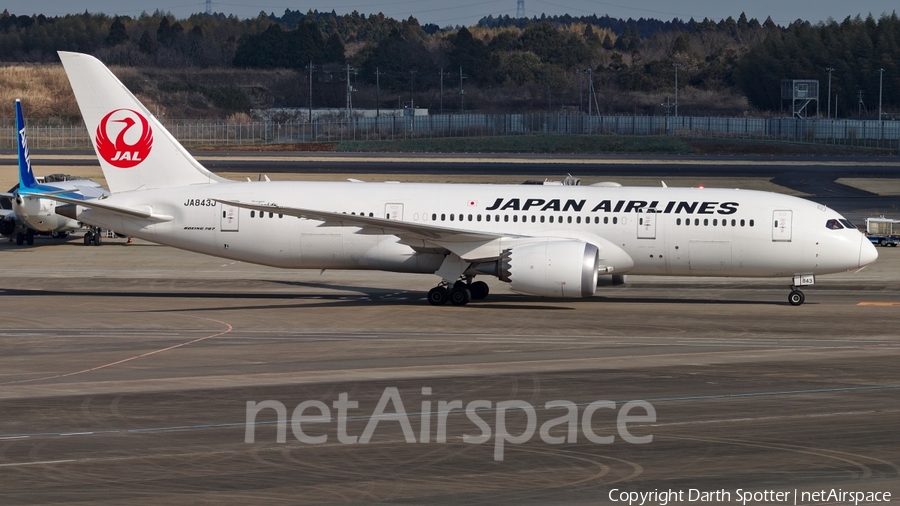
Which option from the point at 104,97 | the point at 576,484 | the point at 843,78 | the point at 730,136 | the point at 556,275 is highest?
the point at 843,78

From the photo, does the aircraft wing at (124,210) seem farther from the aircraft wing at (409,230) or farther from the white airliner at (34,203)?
the white airliner at (34,203)

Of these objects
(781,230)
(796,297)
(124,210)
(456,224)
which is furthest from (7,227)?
(796,297)

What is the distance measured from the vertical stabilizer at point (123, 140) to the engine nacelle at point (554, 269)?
11658mm

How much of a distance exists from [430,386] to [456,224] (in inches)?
497

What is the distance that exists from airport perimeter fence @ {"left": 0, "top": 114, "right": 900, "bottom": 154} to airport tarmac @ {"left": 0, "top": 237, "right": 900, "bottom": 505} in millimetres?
90839

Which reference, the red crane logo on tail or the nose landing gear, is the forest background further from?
the nose landing gear

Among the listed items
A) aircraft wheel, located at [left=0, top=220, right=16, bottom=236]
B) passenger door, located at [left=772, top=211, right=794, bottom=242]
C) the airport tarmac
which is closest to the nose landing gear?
the airport tarmac

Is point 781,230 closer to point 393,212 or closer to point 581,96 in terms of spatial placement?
point 393,212

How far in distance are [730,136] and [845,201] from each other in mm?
64787

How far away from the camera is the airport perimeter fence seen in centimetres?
12275

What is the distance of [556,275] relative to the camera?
3045 cm

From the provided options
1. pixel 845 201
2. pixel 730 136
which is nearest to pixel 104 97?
pixel 845 201

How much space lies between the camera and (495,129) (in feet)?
449

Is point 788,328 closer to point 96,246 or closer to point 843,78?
point 96,246
